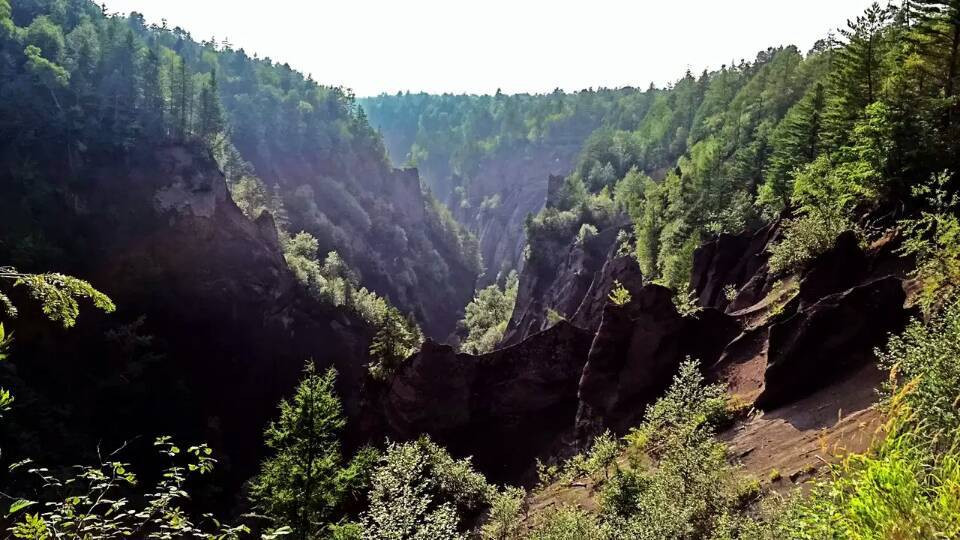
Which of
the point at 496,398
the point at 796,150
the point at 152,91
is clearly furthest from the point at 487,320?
the point at 496,398

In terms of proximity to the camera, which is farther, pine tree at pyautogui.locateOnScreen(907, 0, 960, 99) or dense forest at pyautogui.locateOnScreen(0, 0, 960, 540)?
pine tree at pyautogui.locateOnScreen(907, 0, 960, 99)

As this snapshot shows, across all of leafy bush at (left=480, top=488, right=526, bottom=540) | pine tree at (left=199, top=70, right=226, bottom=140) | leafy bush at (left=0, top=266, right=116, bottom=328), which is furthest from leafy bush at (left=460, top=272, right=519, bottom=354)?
leafy bush at (left=0, top=266, right=116, bottom=328)

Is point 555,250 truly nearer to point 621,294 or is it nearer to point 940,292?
point 621,294

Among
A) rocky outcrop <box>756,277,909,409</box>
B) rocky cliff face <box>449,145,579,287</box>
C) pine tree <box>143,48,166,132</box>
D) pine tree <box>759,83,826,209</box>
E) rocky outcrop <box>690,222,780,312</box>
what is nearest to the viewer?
rocky outcrop <box>756,277,909,409</box>

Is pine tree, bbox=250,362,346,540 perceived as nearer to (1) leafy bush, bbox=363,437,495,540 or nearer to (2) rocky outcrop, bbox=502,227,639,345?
(1) leafy bush, bbox=363,437,495,540

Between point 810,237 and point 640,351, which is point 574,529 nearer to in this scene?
point 640,351
